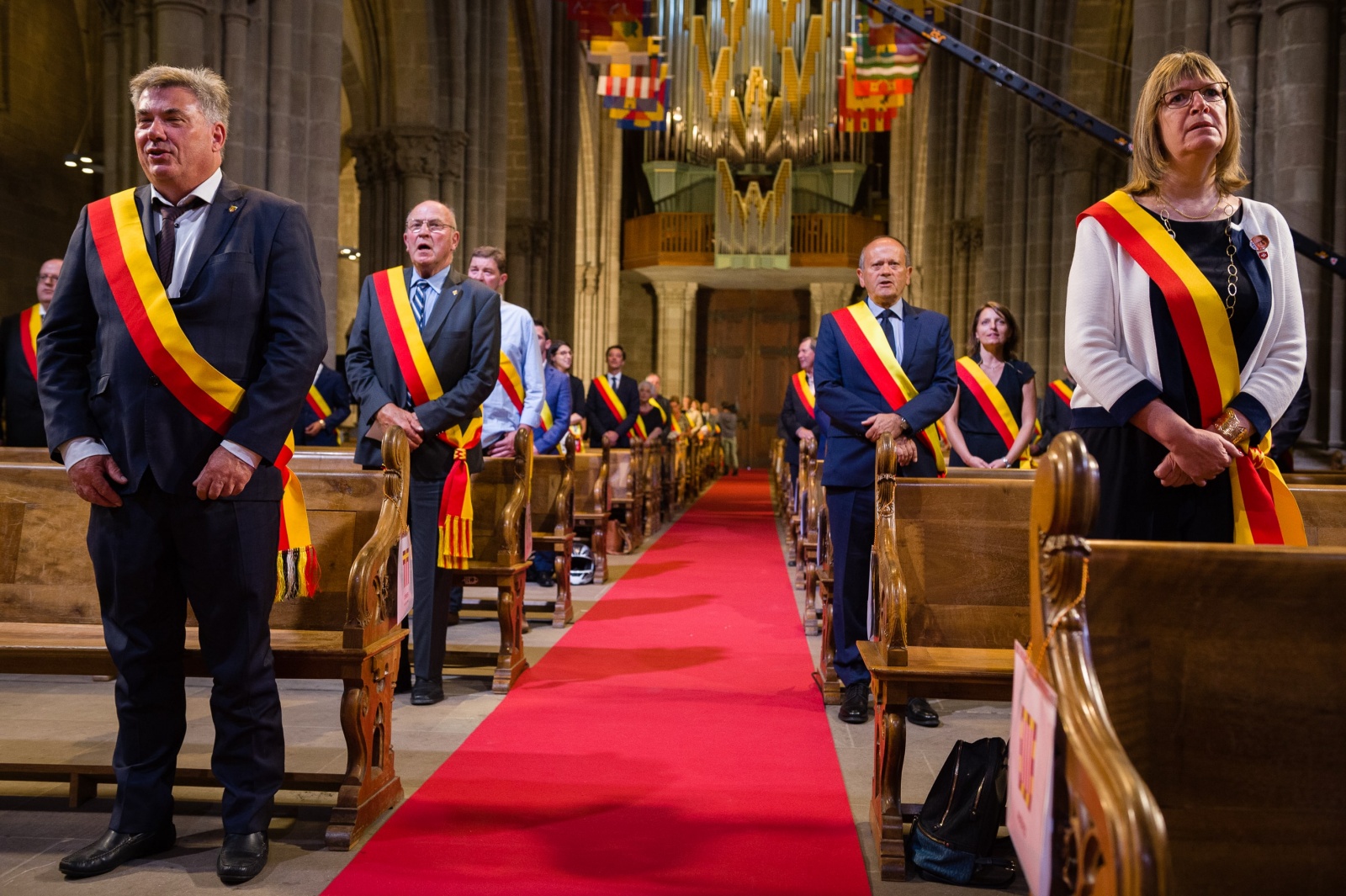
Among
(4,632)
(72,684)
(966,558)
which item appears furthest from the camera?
(72,684)

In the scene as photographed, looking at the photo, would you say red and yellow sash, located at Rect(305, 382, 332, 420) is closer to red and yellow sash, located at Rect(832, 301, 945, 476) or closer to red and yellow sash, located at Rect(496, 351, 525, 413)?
red and yellow sash, located at Rect(496, 351, 525, 413)

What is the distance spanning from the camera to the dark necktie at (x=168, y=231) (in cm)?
262

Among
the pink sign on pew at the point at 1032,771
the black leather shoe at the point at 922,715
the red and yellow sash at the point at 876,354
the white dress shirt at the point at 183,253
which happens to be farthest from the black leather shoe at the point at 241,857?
the red and yellow sash at the point at 876,354

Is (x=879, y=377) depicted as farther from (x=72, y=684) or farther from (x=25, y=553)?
(x=72, y=684)

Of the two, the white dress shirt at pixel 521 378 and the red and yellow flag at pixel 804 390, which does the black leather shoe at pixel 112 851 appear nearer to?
the white dress shirt at pixel 521 378

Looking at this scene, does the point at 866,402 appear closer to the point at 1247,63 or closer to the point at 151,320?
the point at 151,320

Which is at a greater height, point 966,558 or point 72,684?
point 966,558

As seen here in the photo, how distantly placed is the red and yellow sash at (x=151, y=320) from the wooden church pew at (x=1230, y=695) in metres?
1.85

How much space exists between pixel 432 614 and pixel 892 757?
7.06 ft

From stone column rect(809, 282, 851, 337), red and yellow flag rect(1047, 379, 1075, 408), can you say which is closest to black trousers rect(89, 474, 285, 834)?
red and yellow flag rect(1047, 379, 1075, 408)

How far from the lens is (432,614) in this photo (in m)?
4.32

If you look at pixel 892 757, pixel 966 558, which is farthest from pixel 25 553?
pixel 966 558

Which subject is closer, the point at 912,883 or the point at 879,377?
the point at 912,883

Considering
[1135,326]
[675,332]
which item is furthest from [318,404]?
[675,332]
